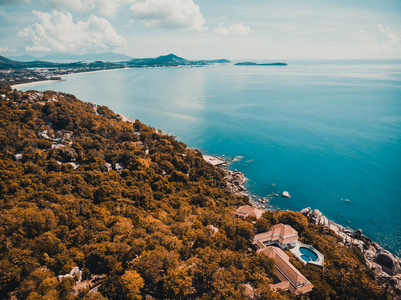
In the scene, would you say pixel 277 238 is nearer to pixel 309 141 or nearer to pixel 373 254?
pixel 373 254

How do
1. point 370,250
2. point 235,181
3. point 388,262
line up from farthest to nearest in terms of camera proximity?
1. point 235,181
2. point 370,250
3. point 388,262

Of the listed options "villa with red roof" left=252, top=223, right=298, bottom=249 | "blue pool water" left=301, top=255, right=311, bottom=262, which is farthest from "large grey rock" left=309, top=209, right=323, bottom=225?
"blue pool water" left=301, top=255, right=311, bottom=262

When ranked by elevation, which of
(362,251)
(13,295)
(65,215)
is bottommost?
(362,251)

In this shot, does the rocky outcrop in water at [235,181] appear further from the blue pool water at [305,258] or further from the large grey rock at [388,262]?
the large grey rock at [388,262]

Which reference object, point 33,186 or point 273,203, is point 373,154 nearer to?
point 273,203

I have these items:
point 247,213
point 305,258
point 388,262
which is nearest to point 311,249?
point 305,258

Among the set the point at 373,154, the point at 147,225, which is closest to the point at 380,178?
the point at 373,154
